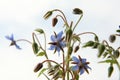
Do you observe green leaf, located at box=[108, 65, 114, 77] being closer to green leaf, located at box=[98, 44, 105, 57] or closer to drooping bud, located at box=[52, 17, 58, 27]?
green leaf, located at box=[98, 44, 105, 57]

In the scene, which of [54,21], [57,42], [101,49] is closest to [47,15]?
[54,21]

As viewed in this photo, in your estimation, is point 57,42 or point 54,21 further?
point 54,21

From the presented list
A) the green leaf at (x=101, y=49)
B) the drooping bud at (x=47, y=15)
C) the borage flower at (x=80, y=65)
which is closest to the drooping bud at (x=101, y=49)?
the green leaf at (x=101, y=49)

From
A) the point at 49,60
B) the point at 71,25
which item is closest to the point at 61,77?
the point at 49,60

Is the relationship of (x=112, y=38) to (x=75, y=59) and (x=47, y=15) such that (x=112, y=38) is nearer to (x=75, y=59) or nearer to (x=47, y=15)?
(x=75, y=59)

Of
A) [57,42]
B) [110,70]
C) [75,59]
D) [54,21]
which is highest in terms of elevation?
[54,21]

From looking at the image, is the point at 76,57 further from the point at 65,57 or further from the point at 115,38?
the point at 115,38

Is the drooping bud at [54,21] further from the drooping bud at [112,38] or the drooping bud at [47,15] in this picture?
the drooping bud at [112,38]

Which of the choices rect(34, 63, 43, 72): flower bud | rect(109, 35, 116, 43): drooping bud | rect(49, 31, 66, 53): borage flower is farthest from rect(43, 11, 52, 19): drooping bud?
rect(109, 35, 116, 43): drooping bud

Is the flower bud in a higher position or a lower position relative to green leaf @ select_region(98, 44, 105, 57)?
lower
